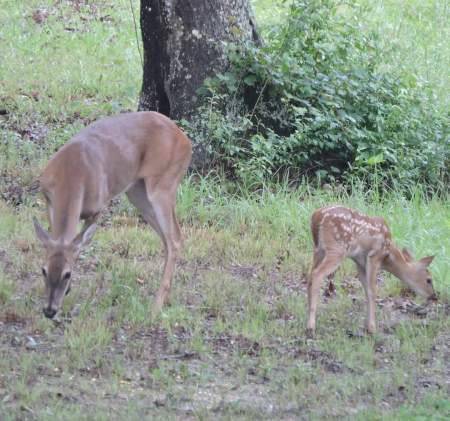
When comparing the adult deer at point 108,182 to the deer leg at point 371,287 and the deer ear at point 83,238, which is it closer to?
the deer ear at point 83,238

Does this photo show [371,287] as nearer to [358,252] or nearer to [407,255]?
[358,252]

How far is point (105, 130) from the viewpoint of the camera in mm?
8375

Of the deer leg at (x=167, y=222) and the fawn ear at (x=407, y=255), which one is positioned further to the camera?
the deer leg at (x=167, y=222)

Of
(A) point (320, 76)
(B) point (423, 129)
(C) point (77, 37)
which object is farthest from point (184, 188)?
(C) point (77, 37)

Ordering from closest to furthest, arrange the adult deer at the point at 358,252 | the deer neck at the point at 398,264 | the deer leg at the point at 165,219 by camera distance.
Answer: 1. the adult deer at the point at 358,252
2. the deer neck at the point at 398,264
3. the deer leg at the point at 165,219

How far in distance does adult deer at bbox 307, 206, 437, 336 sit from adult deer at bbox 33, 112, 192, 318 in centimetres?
123

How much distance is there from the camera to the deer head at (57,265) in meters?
7.23

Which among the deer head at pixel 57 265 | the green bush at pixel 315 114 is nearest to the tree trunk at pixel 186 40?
the green bush at pixel 315 114

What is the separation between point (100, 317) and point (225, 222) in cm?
268

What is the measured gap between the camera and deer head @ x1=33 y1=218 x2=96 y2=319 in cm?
723

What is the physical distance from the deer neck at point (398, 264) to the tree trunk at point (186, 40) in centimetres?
367

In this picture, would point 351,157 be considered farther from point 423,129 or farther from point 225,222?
point 225,222

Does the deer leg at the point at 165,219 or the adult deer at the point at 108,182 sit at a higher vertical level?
the adult deer at the point at 108,182

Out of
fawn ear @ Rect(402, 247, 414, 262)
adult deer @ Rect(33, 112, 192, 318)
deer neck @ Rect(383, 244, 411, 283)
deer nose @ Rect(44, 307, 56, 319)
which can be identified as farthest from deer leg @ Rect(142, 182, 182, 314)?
fawn ear @ Rect(402, 247, 414, 262)
